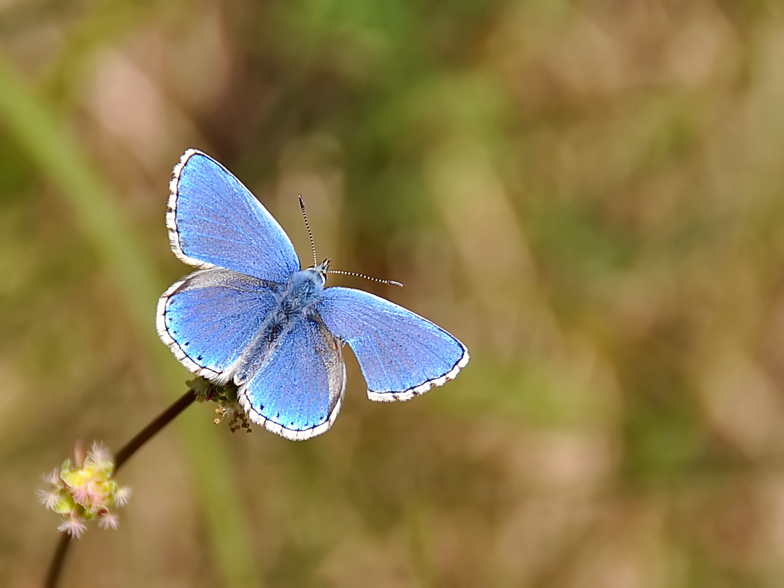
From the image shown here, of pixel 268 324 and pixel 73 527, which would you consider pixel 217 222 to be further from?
pixel 73 527

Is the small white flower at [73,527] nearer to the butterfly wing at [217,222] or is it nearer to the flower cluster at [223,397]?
the flower cluster at [223,397]

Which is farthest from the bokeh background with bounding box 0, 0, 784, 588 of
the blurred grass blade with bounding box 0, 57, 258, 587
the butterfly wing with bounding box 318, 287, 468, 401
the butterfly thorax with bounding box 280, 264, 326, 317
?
the butterfly wing with bounding box 318, 287, 468, 401

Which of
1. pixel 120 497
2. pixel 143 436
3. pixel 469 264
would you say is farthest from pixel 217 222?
pixel 469 264

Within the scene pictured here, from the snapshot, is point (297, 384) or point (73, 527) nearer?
point (73, 527)

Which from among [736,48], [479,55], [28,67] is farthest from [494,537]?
[28,67]

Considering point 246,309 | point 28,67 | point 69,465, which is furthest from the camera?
point 28,67

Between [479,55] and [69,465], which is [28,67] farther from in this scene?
[69,465]

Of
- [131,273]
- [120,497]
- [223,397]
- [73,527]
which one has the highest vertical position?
[131,273]
